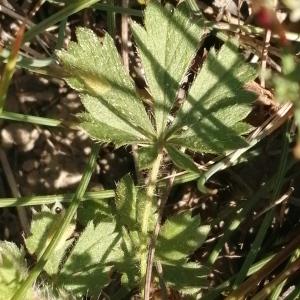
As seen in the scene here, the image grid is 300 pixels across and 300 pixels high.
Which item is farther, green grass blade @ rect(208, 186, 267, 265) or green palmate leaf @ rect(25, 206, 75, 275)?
green grass blade @ rect(208, 186, 267, 265)

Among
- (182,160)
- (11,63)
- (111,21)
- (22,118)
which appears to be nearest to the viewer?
(11,63)

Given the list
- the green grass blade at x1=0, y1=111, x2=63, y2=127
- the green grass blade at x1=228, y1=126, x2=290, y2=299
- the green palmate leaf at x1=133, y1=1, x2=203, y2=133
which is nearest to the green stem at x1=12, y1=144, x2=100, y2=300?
the green grass blade at x1=0, y1=111, x2=63, y2=127

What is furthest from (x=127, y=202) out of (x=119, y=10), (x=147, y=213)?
(x=119, y=10)

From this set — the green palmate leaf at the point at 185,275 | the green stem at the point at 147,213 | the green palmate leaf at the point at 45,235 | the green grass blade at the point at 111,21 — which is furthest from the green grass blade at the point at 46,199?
the green grass blade at the point at 111,21

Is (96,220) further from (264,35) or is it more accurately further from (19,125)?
(264,35)

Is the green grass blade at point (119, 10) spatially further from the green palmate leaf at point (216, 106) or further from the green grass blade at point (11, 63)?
the green grass blade at point (11, 63)

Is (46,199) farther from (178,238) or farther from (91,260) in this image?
(178,238)

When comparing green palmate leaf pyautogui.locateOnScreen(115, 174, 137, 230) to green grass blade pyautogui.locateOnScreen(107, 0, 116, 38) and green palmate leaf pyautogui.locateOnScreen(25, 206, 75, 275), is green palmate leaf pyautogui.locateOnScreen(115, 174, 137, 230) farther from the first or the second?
green grass blade pyautogui.locateOnScreen(107, 0, 116, 38)

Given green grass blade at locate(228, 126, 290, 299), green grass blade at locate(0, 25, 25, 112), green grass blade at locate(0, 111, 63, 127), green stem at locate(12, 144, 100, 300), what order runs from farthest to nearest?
1. green grass blade at locate(228, 126, 290, 299)
2. green grass blade at locate(0, 111, 63, 127)
3. green stem at locate(12, 144, 100, 300)
4. green grass blade at locate(0, 25, 25, 112)
